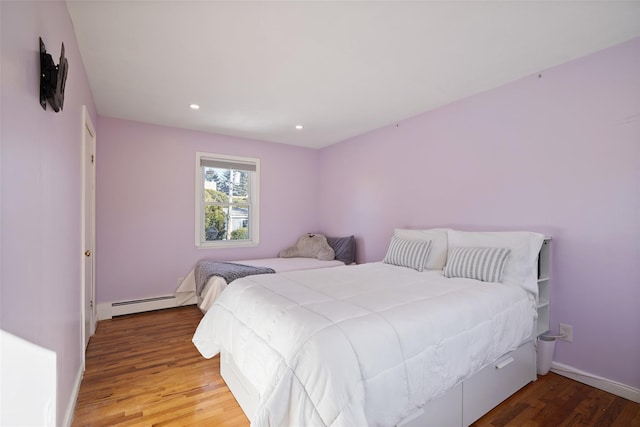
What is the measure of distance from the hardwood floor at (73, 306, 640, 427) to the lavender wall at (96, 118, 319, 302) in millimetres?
1140

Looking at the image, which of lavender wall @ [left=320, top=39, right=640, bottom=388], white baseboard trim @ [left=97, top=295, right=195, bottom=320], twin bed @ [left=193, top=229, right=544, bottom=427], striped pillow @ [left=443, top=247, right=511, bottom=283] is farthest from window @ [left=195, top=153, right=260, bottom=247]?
striped pillow @ [left=443, top=247, right=511, bottom=283]

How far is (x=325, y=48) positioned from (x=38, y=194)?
1853mm

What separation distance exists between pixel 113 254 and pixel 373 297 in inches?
133

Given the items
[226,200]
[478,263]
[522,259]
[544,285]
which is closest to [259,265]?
[226,200]

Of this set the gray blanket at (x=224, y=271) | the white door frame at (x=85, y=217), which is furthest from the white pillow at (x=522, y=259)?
the white door frame at (x=85, y=217)

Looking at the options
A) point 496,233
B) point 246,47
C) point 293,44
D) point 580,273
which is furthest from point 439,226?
point 246,47

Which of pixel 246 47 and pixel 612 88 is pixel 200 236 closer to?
pixel 246 47

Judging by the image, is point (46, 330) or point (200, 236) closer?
point (46, 330)

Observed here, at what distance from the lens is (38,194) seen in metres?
1.25

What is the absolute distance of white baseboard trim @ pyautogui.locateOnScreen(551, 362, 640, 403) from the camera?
2.01m

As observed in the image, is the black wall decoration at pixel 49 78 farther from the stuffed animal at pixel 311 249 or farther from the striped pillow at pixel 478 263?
the stuffed animal at pixel 311 249

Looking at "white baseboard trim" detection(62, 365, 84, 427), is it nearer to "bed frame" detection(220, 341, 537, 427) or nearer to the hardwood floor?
the hardwood floor

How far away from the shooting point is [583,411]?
1889 millimetres

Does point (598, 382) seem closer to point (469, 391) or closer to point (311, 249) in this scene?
point (469, 391)
